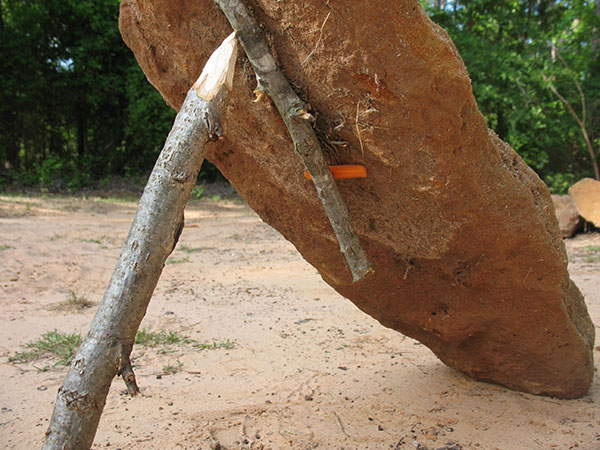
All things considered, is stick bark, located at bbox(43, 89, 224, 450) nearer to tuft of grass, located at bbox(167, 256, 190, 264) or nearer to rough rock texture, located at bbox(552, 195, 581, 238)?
tuft of grass, located at bbox(167, 256, 190, 264)

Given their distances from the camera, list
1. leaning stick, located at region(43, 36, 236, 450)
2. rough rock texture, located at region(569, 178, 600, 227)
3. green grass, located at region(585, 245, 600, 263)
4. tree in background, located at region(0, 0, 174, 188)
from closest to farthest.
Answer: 1. leaning stick, located at region(43, 36, 236, 450)
2. green grass, located at region(585, 245, 600, 263)
3. rough rock texture, located at region(569, 178, 600, 227)
4. tree in background, located at region(0, 0, 174, 188)

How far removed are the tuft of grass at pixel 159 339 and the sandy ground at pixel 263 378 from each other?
9 cm

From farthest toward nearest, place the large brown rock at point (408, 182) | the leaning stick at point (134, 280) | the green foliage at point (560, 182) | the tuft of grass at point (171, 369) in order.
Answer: the green foliage at point (560, 182) < the tuft of grass at point (171, 369) < the large brown rock at point (408, 182) < the leaning stick at point (134, 280)

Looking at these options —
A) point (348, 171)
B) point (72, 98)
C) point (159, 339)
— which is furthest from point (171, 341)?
point (72, 98)

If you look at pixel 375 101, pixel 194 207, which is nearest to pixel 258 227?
pixel 194 207

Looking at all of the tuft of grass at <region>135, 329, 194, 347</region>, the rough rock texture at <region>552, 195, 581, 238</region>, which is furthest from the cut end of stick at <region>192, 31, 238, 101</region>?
the rough rock texture at <region>552, 195, 581, 238</region>

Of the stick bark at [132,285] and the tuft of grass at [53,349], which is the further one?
the tuft of grass at [53,349]

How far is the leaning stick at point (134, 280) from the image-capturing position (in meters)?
1.63

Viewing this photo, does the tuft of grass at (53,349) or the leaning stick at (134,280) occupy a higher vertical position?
the leaning stick at (134,280)

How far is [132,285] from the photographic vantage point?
170 centimetres

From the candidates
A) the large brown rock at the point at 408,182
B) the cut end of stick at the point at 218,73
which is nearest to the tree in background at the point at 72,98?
the large brown rock at the point at 408,182

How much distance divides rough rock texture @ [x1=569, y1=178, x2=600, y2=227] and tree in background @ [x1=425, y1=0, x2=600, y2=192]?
8.58 ft

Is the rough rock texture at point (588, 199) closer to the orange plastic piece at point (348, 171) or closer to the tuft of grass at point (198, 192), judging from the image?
the orange plastic piece at point (348, 171)

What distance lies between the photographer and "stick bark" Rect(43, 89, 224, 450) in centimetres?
163
